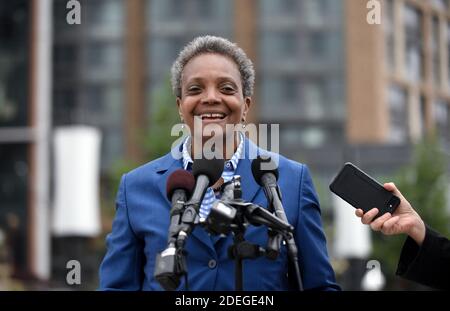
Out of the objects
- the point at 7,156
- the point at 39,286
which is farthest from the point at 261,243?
the point at 7,156

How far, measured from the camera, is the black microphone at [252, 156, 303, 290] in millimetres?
2510

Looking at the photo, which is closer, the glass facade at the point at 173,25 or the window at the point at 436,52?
the window at the point at 436,52

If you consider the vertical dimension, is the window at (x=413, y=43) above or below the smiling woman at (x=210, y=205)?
above

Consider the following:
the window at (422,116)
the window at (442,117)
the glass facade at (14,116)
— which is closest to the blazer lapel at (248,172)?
the glass facade at (14,116)

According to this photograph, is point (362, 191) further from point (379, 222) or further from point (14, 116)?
point (14, 116)

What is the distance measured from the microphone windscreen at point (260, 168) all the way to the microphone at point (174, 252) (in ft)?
0.84

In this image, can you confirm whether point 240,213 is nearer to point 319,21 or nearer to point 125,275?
point 125,275

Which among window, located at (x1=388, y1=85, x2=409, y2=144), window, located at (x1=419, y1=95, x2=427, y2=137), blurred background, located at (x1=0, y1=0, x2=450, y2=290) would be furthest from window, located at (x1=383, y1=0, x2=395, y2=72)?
window, located at (x1=419, y1=95, x2=427, y2=137)

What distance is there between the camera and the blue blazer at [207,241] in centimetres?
287

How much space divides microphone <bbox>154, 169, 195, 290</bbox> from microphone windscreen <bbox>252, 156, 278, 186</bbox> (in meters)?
0.26

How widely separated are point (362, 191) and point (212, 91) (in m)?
0.61

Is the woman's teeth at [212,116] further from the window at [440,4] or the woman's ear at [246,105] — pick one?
the window at [440,4]
